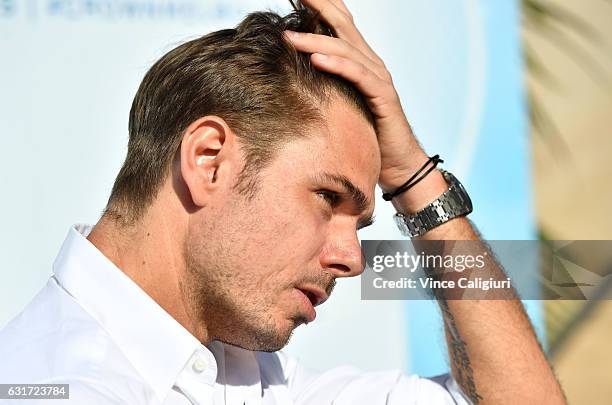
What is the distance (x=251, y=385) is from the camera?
1.64m

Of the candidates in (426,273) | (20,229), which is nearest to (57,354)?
(426,273)

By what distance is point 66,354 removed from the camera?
1.28 m

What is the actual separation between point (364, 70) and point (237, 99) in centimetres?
28

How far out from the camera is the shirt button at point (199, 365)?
1464 mm

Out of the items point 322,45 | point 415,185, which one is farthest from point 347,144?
point 415,185

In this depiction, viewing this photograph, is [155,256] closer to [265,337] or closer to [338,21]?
[265,337]

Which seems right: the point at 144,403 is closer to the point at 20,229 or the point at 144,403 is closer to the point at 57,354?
the point at 57,354

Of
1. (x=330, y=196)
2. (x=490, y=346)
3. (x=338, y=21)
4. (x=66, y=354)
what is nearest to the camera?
(x=66, y=354)

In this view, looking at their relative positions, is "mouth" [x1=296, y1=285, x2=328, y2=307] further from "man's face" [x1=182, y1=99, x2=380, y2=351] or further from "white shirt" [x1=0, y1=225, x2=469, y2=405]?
"white shirt" [x1=0, y1=225, x2=469, y2=405]

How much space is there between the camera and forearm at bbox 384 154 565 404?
1.72 metres

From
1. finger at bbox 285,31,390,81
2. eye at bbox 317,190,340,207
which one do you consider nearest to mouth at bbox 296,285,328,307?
eye at bbox 317,190,340,207

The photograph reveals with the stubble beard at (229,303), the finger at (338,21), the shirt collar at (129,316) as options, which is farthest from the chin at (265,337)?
the finger at (338,21)

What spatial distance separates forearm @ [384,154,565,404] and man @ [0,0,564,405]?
352 mm

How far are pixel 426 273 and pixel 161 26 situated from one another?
1209mm
